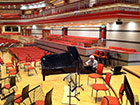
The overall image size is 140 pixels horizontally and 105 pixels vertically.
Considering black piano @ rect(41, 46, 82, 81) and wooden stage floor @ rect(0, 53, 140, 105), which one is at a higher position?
black piano @ rect(41, 46, 82, 81)

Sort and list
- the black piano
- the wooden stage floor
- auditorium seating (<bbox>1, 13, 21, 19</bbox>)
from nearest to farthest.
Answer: the wooden stage floor
the black piano
auditorium seating (<bbox>1, 13, 21, 19</bbox>)

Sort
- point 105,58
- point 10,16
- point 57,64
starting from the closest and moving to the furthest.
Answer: point 57,64 → point 105,58 → point 10,16

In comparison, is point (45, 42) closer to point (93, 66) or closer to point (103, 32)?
point (103, 32)

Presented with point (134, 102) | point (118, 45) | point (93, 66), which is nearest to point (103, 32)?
point (118, 45)

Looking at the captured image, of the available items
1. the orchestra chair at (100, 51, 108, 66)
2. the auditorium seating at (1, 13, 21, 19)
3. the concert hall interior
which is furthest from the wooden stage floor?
the auditorium seating at (1, 13, 21, 19)

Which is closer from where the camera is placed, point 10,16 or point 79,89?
point 79,89

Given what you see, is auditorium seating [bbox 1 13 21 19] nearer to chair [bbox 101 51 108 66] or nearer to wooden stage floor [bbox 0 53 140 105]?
chair [bbox 101 51 108 66]

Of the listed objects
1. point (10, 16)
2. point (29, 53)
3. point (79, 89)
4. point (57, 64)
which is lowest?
point (79, 89)

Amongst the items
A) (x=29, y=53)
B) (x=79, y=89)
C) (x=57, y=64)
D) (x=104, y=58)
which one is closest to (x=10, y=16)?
(x=29, y=53)

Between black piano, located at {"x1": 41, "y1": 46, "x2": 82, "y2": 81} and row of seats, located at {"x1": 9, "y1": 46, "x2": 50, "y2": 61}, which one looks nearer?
black piano, located at {"x1": 41, "y1": 46, "x2": 82, "y2": 81}

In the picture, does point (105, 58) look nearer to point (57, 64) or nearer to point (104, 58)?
point (104, 58)

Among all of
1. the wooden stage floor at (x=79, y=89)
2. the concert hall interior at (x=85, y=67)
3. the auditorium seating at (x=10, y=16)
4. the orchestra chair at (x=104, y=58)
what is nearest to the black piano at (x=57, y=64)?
the concert hall interior at (x=85, y=67)

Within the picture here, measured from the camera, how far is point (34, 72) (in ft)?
25.9

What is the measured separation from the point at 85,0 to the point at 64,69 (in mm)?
6940
